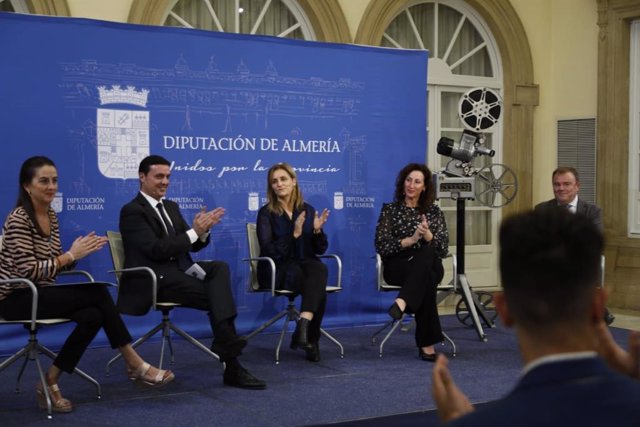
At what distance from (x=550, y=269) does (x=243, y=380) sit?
3968mm

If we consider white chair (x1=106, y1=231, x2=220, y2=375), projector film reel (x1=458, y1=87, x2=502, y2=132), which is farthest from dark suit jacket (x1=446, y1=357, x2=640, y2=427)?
projector film reel (x1=458, y1=87, x2=502, y2=132)

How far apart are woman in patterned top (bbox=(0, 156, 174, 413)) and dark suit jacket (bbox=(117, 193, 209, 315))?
1.23ft

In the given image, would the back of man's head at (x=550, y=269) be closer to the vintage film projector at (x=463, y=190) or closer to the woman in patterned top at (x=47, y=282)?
the woman in patterned top at (x=47, y=282)

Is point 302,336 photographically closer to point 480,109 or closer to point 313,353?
point 313,353

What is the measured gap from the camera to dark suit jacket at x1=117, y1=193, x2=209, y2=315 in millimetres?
5113

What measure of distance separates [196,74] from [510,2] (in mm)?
3587

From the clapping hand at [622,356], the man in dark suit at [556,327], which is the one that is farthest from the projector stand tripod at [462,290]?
the man in dark suit at [556,327]

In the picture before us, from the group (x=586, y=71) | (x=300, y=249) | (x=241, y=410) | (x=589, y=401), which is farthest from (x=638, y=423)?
(x=586, y=71)

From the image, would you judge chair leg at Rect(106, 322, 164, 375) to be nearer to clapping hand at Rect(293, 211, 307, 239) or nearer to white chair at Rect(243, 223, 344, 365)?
white chair at Rect(243, 223, 344, 365)

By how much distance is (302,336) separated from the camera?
18.3 ft

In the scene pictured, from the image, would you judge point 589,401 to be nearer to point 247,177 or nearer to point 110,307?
point 110,307

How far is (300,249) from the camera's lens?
5977 mm

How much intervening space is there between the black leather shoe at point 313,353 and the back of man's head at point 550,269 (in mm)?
4554

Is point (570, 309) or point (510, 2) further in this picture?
point (510, 2)
